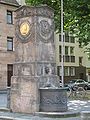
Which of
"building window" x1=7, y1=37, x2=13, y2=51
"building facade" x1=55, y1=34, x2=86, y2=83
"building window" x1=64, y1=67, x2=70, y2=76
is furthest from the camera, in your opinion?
"building facade" x1=55, y1=34, x2=86, y2=83

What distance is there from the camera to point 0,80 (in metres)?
44.3

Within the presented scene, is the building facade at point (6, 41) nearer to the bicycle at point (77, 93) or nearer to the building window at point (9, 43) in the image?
the building window at point (9, 43)

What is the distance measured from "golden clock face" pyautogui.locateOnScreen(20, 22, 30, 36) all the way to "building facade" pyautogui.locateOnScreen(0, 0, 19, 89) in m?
28.2

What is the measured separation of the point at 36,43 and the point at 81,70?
5090 cm

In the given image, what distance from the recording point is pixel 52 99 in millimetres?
15852

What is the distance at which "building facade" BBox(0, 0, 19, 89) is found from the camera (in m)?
44.8

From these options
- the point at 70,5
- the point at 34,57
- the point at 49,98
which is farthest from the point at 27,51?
the point at 70,5

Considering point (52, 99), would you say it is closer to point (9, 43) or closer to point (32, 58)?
point (32, 58)

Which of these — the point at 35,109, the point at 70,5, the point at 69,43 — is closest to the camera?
the point at 35,109

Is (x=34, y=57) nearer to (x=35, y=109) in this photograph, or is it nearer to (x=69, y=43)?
(x=35, y=109)

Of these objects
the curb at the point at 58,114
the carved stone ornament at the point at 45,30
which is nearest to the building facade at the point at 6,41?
the carved stone ornament at the point at 45,30

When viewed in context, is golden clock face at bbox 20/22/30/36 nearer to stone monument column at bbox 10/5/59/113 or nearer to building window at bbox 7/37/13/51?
stone monument column at bbox 10/5/59/113

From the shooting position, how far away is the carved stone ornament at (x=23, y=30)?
16328mm

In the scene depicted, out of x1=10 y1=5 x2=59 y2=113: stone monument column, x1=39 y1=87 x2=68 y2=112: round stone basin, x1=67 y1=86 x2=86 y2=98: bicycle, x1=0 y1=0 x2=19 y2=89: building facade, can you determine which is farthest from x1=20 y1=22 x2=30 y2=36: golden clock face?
x1=0 y1=0 x2=19 y2=89: building facade
